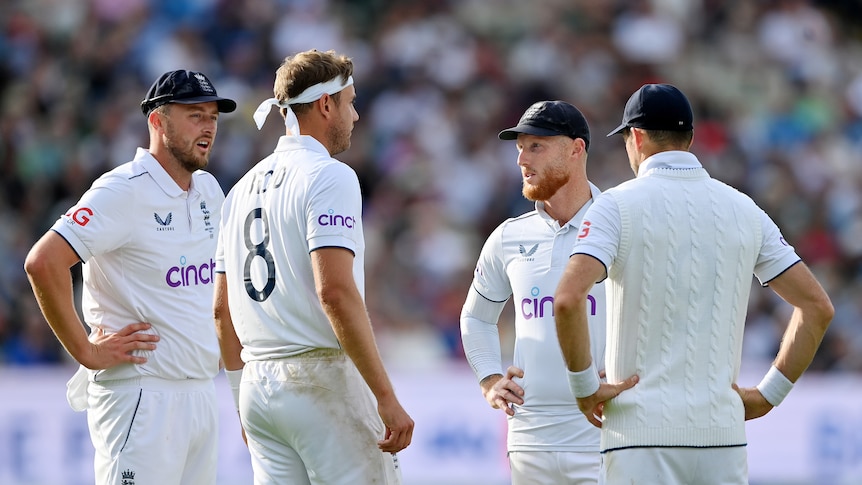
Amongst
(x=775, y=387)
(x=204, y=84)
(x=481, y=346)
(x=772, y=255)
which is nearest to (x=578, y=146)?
(x=481, y=346)

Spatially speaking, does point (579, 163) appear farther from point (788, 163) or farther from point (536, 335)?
point (788, 163)

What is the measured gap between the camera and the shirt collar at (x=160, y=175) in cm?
609

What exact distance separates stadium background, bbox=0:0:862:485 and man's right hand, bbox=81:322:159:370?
6666 mm

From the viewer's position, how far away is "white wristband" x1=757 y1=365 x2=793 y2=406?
516cm

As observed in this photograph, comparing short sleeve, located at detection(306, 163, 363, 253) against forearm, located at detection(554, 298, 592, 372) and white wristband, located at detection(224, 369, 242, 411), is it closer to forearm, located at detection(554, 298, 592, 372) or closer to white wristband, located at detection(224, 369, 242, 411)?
forearm, located at detection(554, 298, 592, 372)

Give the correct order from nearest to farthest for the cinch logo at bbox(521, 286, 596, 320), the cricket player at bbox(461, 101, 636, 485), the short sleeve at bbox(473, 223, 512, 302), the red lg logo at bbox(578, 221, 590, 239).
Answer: the red lg logo at bbox(578, 221, 590, 239), the cricket player at bbox(461, 101, 636, 485), the cinch logo at bbox(521, 286, 596, 320), the short sleeve at bbox(473, 223, 512, 302)

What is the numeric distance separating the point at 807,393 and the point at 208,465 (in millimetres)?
6779

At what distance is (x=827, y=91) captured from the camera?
623 inches

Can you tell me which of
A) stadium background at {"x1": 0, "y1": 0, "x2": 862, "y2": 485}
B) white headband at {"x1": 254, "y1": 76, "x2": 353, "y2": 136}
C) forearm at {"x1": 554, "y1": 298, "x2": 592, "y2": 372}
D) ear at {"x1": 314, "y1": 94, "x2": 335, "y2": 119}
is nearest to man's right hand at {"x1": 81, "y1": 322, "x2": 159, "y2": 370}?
white headband at {"x1": 254, "y1": 76, "x2": 353, "y2": 136}

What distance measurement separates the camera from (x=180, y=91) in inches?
241

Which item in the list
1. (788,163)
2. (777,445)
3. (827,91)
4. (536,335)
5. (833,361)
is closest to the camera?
(536,335)

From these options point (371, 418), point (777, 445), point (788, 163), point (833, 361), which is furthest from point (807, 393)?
point (371, 418)

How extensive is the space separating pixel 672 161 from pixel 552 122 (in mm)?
1114

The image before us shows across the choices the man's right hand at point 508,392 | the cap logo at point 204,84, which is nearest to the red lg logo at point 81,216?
the cap logo at point 204,84
